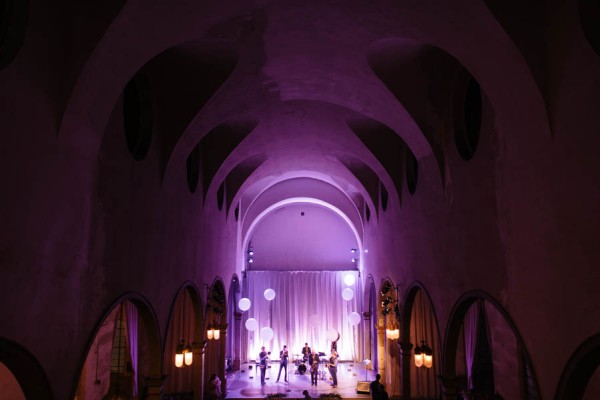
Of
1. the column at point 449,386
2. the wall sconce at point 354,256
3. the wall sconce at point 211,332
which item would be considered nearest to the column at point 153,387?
the wall sconce at point 211,332

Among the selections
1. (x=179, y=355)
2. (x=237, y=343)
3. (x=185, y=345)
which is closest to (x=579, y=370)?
(x=179, y=355)

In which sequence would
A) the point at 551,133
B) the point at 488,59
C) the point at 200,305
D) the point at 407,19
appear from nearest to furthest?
the point at 551,133
the point at 488,59
the point at 407,19
the point at 200,305

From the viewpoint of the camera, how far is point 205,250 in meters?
12.8

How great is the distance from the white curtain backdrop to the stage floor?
6.04ft

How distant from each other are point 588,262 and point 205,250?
1006 cm

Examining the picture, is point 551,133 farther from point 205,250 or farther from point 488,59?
point 205,250

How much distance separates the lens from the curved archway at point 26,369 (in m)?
4.26

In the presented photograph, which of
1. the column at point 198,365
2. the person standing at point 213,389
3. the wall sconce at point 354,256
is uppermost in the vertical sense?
the wall sconce at point 354,256

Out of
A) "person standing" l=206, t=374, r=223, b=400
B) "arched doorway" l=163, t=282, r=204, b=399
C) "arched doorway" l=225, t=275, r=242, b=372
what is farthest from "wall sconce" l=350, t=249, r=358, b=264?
"person standing" l=206, t=374, r=223, b=400

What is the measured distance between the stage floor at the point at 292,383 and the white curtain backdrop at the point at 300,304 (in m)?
1.84

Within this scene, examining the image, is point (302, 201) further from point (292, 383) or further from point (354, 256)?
point (292, 383)

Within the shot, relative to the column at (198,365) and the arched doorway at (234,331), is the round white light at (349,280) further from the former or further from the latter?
the column at (198,365)

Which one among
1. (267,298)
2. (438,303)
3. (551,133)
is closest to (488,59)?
(551,133)

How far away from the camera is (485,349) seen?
13.4m
